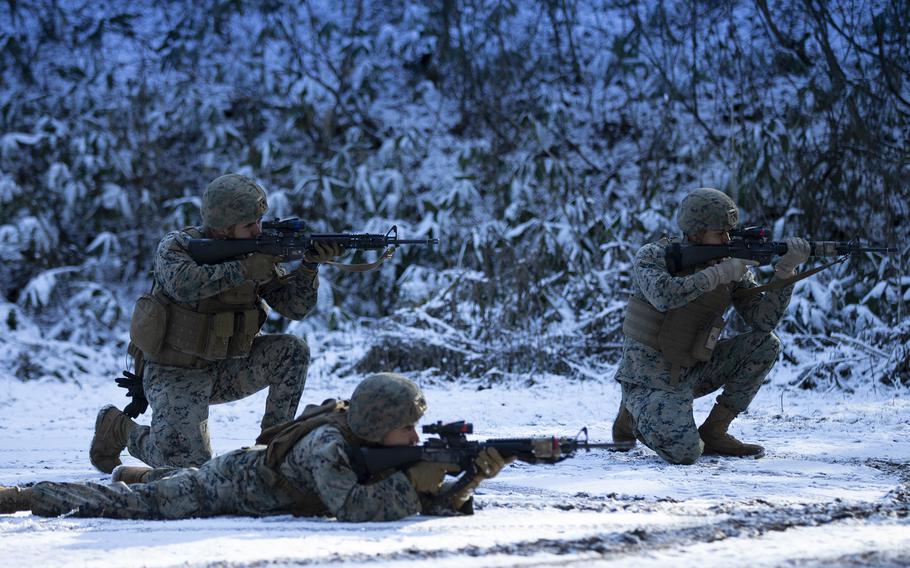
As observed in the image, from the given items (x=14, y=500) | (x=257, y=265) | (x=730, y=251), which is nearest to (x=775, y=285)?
(x=730, y=251)

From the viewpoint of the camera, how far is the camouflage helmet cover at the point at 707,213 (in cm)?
509

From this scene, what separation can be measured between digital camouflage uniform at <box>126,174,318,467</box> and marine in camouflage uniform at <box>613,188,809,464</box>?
5.34 feet

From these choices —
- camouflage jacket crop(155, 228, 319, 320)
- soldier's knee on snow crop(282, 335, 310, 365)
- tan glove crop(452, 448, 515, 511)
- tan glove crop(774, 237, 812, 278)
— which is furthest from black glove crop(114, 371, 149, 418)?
tan glove crop(774, 237, 812, 278)

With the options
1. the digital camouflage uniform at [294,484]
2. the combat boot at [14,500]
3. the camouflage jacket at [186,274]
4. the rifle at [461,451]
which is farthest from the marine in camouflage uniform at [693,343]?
the combat boot at [14,500]

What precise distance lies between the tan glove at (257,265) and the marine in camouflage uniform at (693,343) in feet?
5.77

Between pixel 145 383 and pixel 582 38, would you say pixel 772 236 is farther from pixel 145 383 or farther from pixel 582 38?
pixel 145 383

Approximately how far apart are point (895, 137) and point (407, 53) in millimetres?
5935

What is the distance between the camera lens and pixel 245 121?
1202 cm

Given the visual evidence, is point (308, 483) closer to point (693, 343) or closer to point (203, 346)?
point (203, 346)

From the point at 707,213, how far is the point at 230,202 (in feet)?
7.43

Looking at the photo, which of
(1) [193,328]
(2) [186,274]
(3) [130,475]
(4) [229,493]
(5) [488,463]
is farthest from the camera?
(1) [193,328]

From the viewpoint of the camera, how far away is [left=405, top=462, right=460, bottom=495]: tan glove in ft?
11.9

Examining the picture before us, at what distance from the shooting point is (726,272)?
4.96 m

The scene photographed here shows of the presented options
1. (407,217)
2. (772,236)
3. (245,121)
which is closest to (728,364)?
(772,236)
